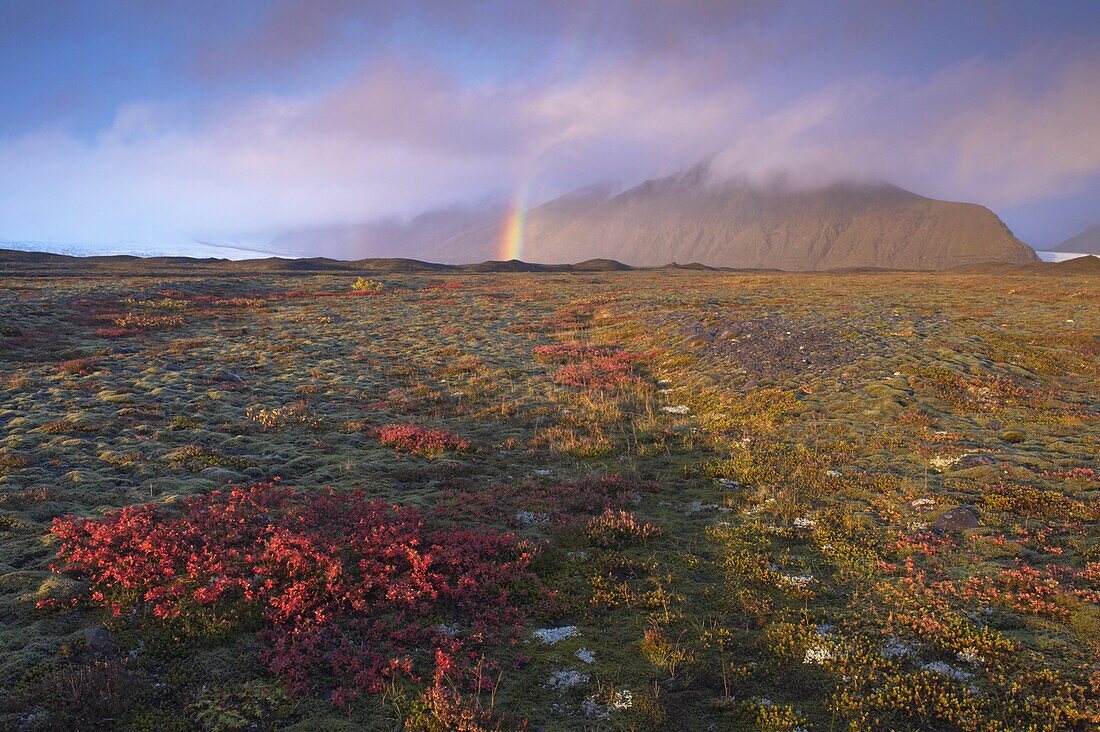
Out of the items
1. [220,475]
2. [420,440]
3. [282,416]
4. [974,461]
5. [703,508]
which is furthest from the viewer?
[282,416]

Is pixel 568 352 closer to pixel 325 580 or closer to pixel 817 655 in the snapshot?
pixel 325 580

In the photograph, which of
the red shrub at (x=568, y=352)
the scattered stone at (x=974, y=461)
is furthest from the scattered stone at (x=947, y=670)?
the red shrub at (x=568, y=352)

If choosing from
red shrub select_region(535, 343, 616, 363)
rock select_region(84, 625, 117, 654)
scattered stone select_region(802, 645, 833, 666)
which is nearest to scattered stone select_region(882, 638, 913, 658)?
scattered stone select_region(802, 645, 833, 666)

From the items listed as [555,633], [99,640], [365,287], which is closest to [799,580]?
[555,633]

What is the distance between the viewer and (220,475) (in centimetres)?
1272

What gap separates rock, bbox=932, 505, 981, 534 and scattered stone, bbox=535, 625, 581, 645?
7.20 metres

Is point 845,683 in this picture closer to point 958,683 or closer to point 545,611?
point 958,683

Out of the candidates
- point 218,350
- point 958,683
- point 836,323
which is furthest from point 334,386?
point 836,323

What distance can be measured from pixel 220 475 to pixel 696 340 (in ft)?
77.4

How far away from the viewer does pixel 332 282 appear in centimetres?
7900

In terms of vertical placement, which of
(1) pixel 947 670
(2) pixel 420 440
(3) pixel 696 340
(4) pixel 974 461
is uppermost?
(3) pixel 696 340

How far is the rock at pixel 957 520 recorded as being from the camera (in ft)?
32.6

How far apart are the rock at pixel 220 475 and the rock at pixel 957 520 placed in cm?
1495

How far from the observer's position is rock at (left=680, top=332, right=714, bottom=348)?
94.7ft
